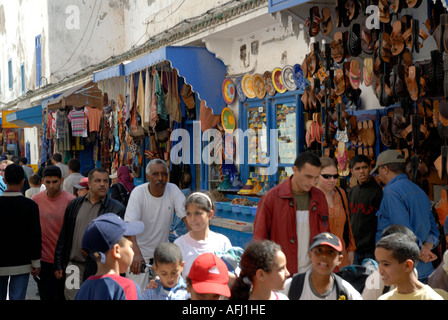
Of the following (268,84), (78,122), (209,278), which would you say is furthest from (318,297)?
(78,122)

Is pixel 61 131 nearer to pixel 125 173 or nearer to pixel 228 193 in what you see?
pixel 125 173

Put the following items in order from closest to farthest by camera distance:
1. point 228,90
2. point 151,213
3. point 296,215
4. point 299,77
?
point 296,215
point 151,213
point 299,77
point 228,90

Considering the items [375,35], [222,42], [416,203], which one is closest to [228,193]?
[222,42]

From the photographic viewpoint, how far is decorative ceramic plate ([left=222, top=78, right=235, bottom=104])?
34.9ft

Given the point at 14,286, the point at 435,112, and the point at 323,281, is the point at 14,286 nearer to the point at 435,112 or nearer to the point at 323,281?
the point at 323,281

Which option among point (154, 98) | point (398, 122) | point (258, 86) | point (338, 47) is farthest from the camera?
point (154, 98)

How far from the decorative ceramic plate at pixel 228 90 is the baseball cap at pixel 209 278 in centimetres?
716

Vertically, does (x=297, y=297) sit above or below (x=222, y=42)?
below

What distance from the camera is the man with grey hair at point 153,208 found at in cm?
605

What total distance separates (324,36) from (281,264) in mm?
4778

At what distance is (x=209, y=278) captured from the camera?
356cm

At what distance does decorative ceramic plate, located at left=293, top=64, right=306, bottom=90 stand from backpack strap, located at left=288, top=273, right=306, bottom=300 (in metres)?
5.27

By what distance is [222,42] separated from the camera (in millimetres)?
10664

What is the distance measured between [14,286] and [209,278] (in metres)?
3.02
